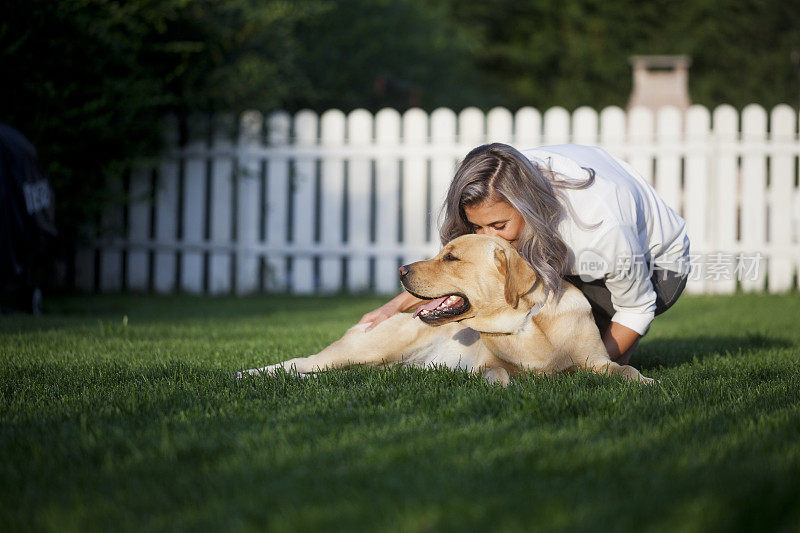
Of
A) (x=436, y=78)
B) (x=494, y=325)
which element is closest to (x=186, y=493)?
(x=494, y=325)

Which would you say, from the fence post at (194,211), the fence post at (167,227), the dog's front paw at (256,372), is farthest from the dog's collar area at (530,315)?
the fence post at (167,227)

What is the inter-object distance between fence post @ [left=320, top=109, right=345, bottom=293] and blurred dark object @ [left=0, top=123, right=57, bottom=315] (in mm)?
3144

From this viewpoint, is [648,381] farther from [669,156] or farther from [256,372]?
[669,156]

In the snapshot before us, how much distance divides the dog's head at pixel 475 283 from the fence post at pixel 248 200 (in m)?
5.27

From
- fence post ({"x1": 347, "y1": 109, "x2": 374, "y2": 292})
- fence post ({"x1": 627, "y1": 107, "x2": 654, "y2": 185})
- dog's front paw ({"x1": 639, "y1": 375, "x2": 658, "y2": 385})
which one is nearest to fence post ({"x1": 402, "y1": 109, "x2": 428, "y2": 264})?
fence post ({"x1": 347, "y1": 109, "x2": 374, "y2": 292})

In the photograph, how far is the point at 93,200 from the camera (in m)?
7.19

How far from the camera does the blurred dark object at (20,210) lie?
5289 millimetres

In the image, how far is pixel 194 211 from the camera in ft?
27.4

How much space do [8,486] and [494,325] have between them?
1983mm

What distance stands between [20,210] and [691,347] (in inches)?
183

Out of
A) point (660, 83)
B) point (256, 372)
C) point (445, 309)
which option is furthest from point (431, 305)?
point (660, 83)

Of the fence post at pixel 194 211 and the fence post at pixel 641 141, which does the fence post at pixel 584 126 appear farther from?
the fence post at pixel 194 211

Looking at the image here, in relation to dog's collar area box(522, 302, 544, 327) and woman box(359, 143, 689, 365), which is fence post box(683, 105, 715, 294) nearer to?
woman box(359, 143, 689, 365)

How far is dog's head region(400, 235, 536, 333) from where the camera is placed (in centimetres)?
311
